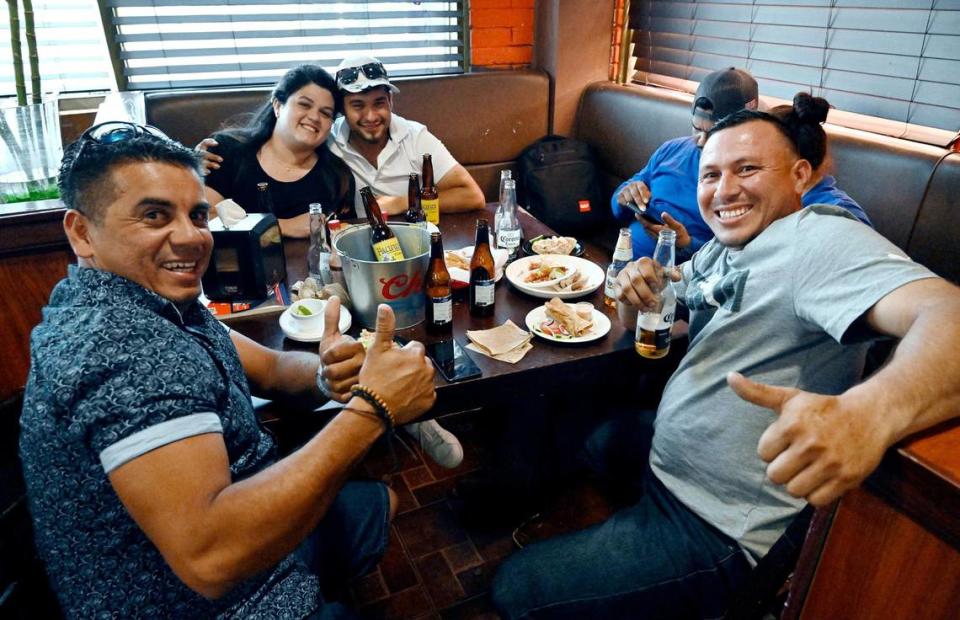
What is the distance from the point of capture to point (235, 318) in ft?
5.15

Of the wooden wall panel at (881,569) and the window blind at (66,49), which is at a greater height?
the window blind at (66,49)

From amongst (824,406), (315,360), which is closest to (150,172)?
(315,360)

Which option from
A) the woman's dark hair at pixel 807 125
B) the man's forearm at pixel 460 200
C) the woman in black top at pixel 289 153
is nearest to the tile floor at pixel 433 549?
the man's forearm at pixel 460 200

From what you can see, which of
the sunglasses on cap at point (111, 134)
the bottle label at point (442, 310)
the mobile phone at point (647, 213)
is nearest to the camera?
the sunglasses on cap at point (111, 134)

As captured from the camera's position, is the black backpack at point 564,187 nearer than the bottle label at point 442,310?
No

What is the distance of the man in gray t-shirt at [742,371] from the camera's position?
90 centimetres

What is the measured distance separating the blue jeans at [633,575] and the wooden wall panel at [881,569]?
13.7 inches

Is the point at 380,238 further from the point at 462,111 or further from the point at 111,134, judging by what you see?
the point at 462,111

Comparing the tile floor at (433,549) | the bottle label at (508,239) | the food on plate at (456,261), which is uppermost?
the bottle label at (508,239)

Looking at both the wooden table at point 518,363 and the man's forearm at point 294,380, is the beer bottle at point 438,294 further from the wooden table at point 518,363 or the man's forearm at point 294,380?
the man's forearm at point 294,380

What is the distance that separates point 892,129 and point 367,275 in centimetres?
228

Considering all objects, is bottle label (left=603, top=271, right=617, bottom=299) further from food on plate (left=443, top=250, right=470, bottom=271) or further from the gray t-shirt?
food on plate (left=443, top=250, right=470, bottom=271)

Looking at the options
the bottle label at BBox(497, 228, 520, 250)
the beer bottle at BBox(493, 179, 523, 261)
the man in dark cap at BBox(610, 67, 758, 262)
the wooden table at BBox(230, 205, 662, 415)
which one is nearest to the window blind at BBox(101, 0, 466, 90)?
the man in dark cap at BBox(610, 67, 758, 262)

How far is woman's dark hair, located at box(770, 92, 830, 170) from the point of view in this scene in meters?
1.41
